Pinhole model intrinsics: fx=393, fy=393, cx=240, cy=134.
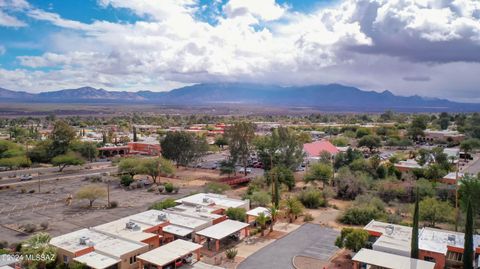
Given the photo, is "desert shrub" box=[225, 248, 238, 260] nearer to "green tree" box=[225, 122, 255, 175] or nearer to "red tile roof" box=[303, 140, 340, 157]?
"green tree" box=[225, 122, 255, 175]

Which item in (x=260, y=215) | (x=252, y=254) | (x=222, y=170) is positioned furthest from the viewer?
(x=222, y=170)

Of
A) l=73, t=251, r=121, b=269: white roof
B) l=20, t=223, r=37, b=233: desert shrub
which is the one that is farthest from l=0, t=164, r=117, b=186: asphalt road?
l=73, t=251, r=121, b=269: white roof

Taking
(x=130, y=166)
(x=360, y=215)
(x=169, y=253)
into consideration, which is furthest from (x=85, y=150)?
(x=360, y=215)

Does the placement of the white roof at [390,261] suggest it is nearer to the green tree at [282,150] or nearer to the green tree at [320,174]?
the green tree at [320,174]

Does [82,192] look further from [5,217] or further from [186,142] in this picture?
[186,142]

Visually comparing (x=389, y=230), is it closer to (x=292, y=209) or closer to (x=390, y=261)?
(x=390, y=261)

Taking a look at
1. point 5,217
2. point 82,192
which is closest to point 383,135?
point 82,192
